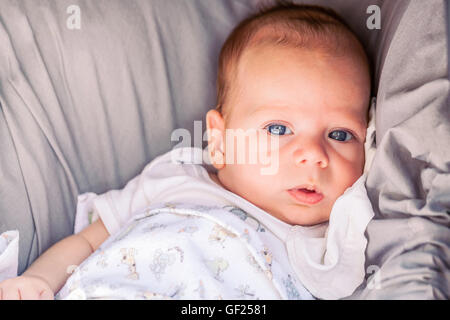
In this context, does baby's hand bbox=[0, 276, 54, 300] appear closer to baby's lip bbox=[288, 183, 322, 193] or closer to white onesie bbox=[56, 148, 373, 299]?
white onesie bbox=[56, 148, 373, 299]

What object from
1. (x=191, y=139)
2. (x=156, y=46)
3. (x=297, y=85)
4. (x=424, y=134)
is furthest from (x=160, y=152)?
(x=424, y=134)

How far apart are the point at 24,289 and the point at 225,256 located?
0.39 meters

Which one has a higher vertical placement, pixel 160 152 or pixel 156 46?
pixel 156 46

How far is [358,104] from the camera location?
3.62 feet

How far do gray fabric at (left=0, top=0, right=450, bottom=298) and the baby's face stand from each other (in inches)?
4.0

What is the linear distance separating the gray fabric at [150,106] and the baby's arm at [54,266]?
54mm

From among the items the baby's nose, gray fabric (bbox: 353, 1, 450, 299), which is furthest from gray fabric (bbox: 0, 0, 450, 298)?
the baby's nose

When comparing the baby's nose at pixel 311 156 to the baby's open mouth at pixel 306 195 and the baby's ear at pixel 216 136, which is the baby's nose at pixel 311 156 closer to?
the baby's open mouth at pixel 306 195

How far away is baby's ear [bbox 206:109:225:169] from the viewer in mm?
1200

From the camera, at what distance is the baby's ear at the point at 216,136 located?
3.94ft

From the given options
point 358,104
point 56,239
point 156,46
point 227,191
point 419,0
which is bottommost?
point 56,239

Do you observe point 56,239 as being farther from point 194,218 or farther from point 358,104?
point 358,104

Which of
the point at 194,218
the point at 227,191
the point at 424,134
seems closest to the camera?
the point at 424,134

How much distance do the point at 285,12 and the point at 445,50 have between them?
1.41 feet
